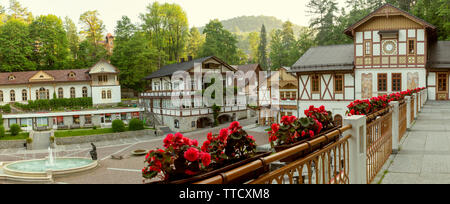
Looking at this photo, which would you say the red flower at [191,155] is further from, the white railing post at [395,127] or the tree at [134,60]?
the tree at [134,60]

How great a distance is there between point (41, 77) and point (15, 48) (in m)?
9.38

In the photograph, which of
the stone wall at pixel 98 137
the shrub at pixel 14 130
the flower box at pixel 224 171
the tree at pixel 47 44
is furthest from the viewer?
the tree at pixel 47 44

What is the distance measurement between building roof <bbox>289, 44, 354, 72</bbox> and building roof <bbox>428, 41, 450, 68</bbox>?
250 inches

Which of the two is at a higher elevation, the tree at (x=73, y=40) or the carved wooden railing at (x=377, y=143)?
the tree at (x=73, y=40)

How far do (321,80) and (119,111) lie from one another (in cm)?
2624

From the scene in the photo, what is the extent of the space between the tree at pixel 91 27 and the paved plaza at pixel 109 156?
36196mm

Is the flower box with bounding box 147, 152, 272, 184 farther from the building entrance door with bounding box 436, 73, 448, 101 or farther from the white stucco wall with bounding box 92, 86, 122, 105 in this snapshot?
the white stucco wall with bounding box 92, 86, 122, 105

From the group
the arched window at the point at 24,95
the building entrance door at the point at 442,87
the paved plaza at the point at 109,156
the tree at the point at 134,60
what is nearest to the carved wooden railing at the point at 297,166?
the paved plaza at the point at 109,156

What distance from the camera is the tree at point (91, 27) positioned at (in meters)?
63.8

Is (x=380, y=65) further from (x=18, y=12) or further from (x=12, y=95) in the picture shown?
(x=18, y=12)

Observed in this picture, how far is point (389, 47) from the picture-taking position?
28.2m
